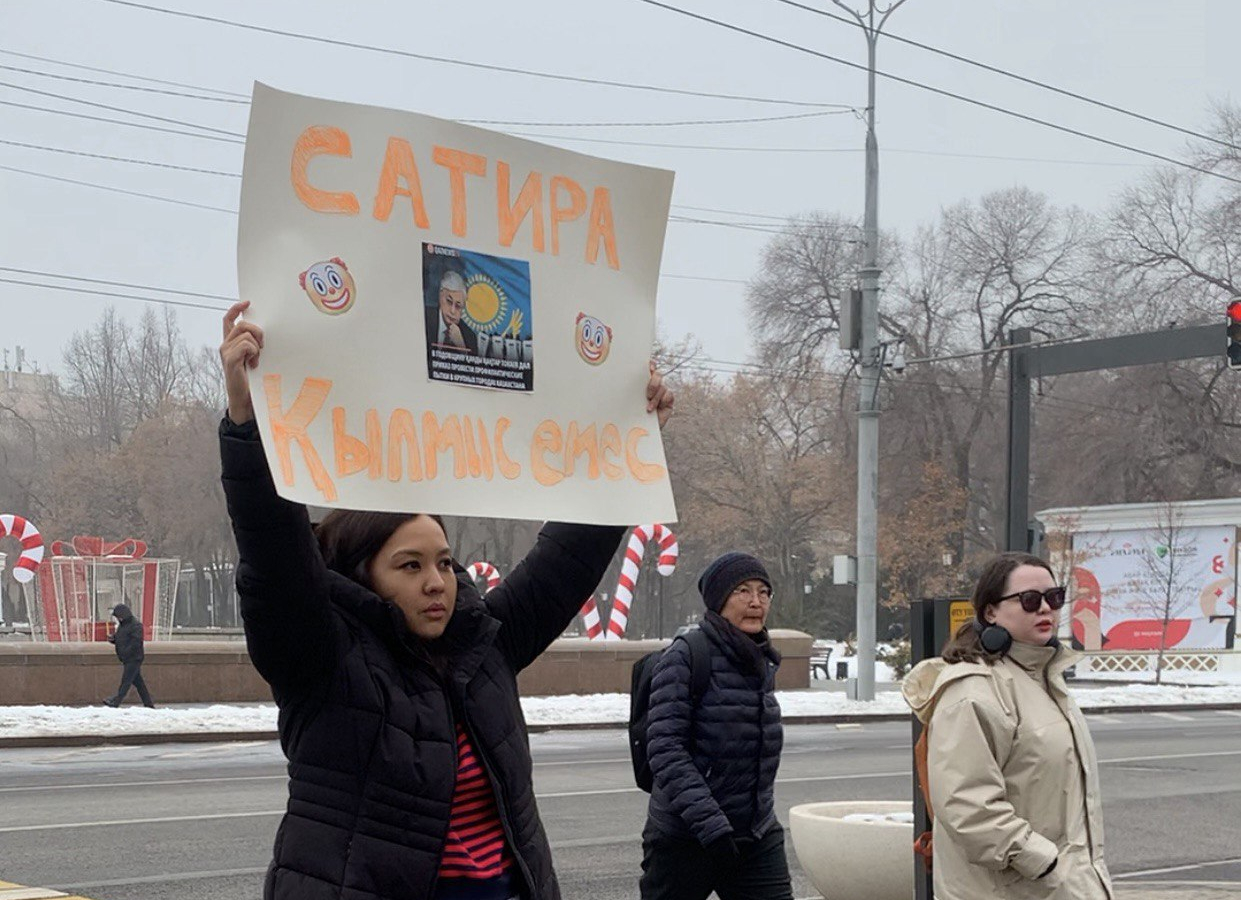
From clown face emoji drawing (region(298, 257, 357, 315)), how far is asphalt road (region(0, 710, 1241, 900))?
7007 millimetres

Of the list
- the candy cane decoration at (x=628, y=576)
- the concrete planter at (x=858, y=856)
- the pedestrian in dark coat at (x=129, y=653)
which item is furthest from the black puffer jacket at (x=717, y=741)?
the candy cane decoration at (x=628, y=576)

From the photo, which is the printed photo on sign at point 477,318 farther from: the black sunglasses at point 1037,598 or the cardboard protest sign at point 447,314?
the black sunglasses at point 1037,598

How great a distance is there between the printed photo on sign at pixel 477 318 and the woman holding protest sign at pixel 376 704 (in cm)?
35

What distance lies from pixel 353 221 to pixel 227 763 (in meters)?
16.4

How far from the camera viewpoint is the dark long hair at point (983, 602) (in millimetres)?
4965

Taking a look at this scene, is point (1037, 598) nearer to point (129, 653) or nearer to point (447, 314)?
point (447, 314)

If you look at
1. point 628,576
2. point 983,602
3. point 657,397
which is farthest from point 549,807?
point 628,576

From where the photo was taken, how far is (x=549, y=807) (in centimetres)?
1428

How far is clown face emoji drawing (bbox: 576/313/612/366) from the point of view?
3.92 metres

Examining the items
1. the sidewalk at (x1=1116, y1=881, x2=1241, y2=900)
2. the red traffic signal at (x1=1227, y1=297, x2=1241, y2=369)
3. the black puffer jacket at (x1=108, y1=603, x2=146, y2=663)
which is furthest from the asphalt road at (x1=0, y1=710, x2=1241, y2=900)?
the red traffic signal at (x1=1227, y1=297, x2=1241, y2=369)

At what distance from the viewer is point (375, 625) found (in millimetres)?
3332

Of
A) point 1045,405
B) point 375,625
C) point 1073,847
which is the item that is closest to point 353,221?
point 375,625

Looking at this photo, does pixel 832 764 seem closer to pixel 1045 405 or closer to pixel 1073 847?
pixel 1073 847

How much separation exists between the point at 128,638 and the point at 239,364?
23.3 m
